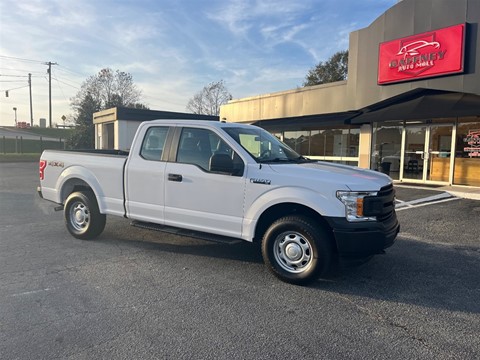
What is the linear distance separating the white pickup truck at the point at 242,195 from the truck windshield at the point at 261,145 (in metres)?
0.02

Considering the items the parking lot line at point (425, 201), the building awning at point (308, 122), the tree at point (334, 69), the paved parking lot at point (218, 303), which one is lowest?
the paved parking lot at point (218, 303)

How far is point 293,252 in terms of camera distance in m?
4.57

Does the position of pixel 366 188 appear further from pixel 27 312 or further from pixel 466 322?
pixel 27 312

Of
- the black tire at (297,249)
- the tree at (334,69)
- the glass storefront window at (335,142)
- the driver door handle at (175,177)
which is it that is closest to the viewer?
the black tire at (297,249)

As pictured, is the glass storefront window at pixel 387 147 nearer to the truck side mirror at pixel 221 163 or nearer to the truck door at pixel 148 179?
the truck door at pixel 148 179

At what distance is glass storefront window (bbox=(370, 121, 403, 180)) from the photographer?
14916mm

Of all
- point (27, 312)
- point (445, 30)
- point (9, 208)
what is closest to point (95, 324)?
point (27, 312)

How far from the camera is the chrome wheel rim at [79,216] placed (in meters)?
6.48

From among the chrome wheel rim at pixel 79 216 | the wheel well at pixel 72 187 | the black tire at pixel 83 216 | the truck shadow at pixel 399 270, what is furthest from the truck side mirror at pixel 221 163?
the wheel well at pixel 72 187

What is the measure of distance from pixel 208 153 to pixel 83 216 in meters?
2.77

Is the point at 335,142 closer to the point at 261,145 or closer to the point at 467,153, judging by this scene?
the point at 467,153

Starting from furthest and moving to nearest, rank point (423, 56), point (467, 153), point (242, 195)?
point (467, 153), point (423, 56), point (242, 195)

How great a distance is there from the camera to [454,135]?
42.9 feet

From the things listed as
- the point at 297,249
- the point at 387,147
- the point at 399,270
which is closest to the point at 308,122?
the point at 387,147
